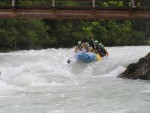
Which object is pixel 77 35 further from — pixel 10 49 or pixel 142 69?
pixel 142 69

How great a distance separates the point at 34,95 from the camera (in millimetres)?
15469

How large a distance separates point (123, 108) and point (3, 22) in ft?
110

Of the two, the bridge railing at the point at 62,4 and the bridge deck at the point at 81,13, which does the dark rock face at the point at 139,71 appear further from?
the bridge deck at the point at 81,13

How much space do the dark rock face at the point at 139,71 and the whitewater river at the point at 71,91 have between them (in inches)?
22.8

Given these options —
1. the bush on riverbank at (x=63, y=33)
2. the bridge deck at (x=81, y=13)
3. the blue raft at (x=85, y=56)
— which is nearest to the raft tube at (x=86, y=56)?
the blue raft at (x=85, y=56)

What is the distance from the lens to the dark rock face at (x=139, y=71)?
1919cm

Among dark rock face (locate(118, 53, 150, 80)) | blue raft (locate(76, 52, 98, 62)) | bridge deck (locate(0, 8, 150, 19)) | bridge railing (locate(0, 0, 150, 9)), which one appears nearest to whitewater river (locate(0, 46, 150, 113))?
dark rock face (locate(118, 53, 150, 80))

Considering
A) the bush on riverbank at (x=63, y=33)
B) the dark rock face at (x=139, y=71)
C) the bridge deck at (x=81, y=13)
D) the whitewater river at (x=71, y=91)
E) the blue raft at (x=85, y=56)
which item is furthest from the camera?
the bush on riverbank at (x=63, y=33)

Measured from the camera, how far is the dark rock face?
19188 millimetres

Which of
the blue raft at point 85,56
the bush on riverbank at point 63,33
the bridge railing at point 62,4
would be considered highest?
the bridge railing at point 62,4

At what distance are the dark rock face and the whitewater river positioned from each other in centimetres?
58

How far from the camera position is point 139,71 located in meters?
19.6

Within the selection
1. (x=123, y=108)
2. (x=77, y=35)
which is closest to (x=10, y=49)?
(x=77, y=35)

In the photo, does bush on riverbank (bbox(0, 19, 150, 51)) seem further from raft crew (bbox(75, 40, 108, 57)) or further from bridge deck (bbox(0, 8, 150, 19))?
bridge deck (bbox(0, 8, 150, 19))
